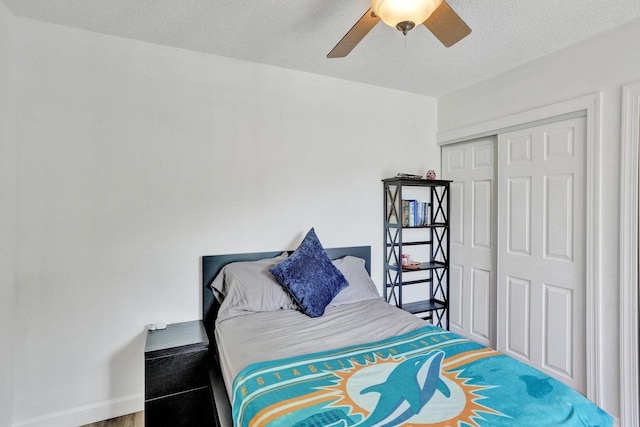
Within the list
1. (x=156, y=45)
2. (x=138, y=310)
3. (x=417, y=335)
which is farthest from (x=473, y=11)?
(x=138, y=310)

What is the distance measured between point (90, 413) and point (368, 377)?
1.95 metres

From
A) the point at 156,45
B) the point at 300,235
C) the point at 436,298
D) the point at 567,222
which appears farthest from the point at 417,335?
the point at 156,45

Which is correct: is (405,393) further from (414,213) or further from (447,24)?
(414,213)

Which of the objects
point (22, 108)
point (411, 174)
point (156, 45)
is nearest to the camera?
point (22, 108)

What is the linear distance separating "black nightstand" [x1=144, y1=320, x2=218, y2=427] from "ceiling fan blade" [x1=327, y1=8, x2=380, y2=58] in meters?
1.93

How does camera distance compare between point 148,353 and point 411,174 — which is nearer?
point 148,353

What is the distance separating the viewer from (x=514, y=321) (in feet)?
8.77

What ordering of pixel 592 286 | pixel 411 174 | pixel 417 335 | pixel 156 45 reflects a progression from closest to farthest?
pixel 417 335, pixel 592 286, pixel 156 45, pixel 411 174

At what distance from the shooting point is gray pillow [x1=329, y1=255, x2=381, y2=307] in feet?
8.14

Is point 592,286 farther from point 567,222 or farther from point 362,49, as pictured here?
point 362,49

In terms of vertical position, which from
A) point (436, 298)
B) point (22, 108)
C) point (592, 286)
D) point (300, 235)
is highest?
Result: point (22, 108)

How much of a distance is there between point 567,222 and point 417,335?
1471 mm

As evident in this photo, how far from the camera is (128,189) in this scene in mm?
2207

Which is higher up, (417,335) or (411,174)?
(411,174)
